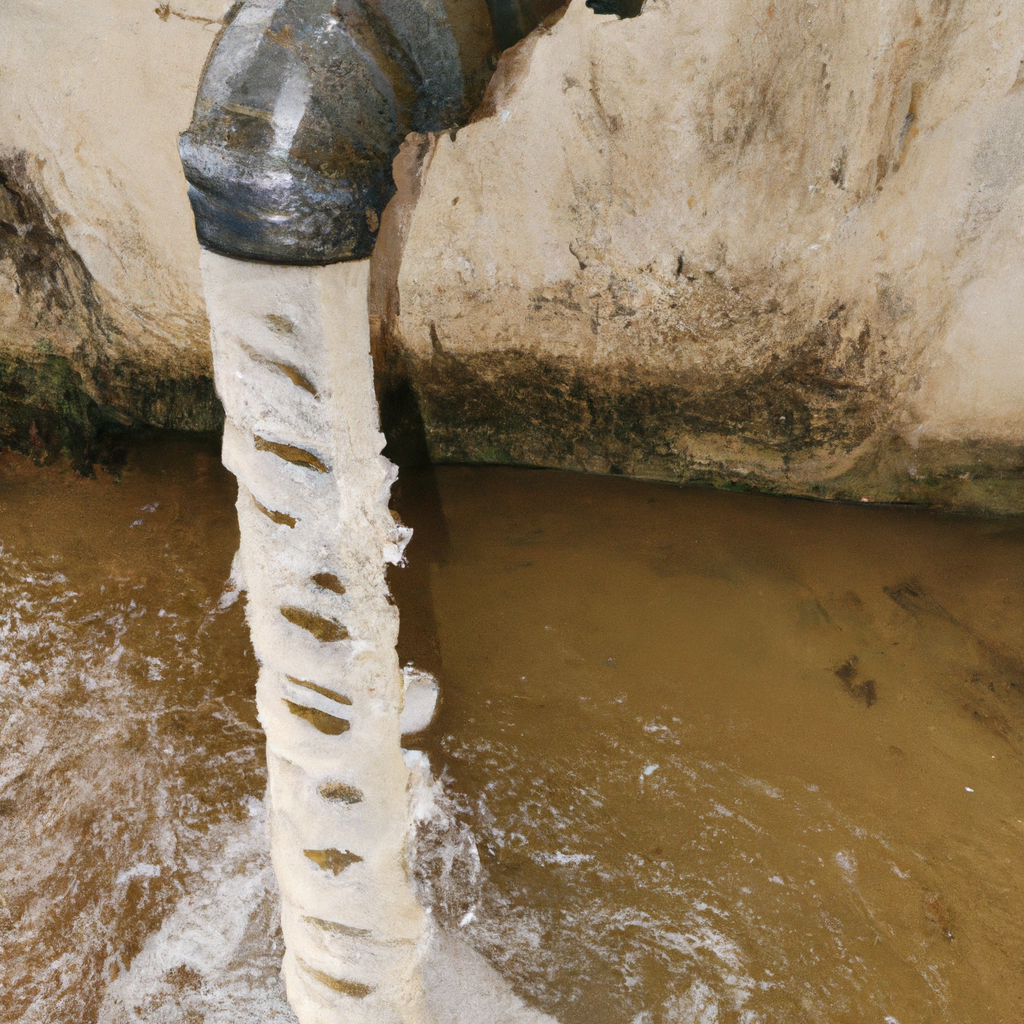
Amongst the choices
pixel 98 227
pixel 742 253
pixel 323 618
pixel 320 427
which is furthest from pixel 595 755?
pixel 98 227

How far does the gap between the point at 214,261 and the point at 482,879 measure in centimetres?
A: 149

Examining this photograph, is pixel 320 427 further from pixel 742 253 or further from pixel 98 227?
pixel 98 227

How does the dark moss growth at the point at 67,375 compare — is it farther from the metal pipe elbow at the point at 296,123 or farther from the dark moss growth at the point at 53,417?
the metal pipe elbow at the point at 296,123

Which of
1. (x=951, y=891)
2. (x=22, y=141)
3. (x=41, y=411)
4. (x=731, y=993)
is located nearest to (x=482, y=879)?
(x=731, y=993)

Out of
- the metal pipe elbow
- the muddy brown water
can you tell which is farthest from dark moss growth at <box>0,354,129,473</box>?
the metal pipe elbow

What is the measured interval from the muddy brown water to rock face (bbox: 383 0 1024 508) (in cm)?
25

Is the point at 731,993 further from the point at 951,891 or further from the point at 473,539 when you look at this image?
the point at 473,539

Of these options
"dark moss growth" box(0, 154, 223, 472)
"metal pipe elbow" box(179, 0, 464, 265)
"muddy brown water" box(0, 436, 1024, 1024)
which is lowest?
"muddy brown water" box(0, 436, 1024, 1024)

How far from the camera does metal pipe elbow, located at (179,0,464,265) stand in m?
1.00

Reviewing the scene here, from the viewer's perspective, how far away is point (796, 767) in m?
2.10

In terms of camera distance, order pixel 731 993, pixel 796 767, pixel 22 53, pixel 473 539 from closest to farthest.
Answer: pixel 731 993, pixel 796 767, pixel 22 53, pixel 473 539

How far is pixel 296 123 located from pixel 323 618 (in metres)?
0.67

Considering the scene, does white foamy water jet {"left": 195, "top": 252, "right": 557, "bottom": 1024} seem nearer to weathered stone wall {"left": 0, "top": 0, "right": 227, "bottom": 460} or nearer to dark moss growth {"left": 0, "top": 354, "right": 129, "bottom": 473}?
weathered stone wall {"left": 0, "top": 0, "right": 227, "bottom": 460}

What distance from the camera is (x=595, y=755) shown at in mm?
2168
